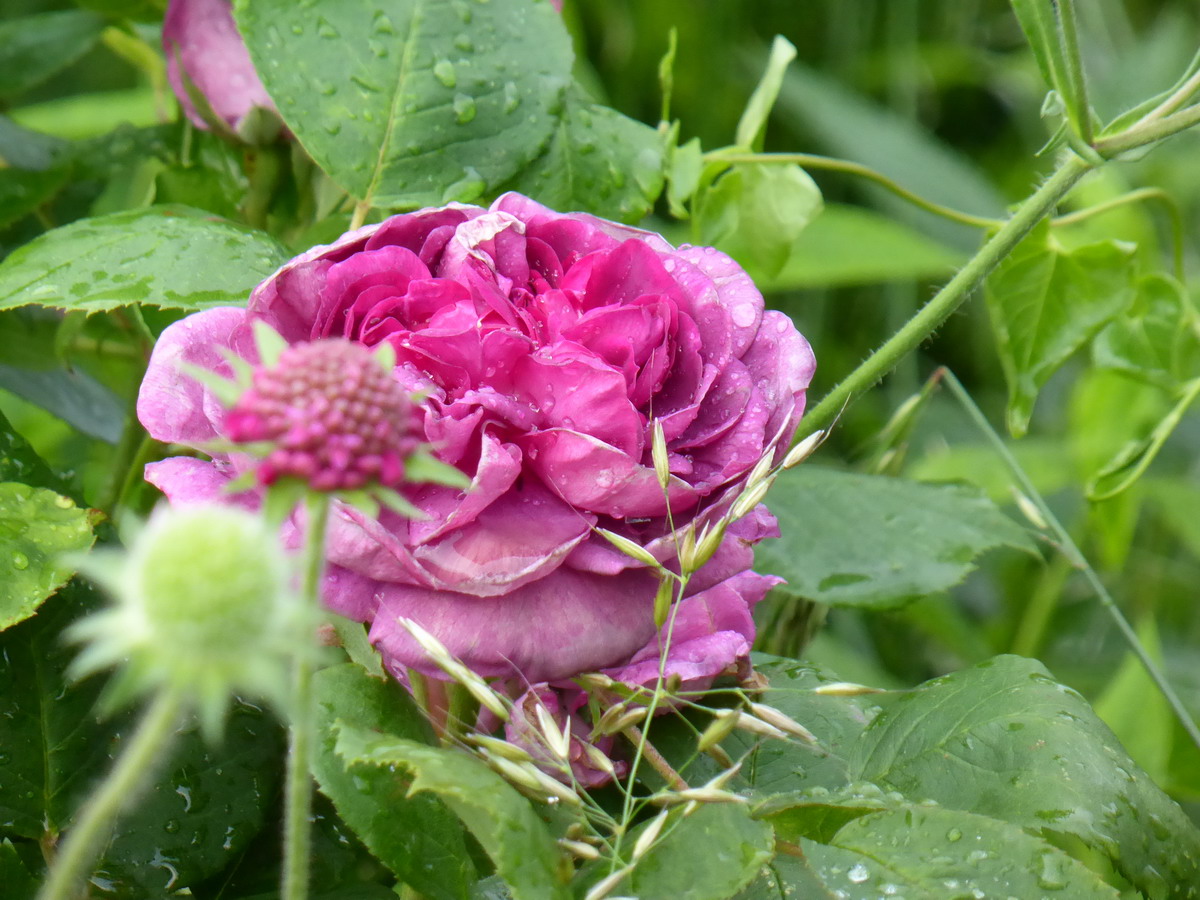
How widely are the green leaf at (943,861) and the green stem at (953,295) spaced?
149mm

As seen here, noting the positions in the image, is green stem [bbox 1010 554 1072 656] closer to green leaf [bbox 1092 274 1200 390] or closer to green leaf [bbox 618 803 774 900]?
green leaf [bbox 1092 274 1200 390]

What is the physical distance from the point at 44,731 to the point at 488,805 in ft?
0.60

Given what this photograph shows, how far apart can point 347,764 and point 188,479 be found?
0.31ft

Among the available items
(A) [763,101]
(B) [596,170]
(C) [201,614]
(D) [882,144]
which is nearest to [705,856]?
(C) [201,614]

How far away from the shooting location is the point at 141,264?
38cm

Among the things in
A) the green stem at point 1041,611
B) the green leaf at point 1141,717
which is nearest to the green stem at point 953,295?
the green leaf at point 1141,717

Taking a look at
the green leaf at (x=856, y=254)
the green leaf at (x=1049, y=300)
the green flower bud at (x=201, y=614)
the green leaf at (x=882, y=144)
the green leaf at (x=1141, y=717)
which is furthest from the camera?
the green leaf at (x=882, y=144)

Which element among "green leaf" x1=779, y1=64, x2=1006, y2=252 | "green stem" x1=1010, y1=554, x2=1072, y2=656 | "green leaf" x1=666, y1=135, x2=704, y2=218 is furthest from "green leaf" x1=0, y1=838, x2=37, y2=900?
"green leaf" x1=779, y1=64, x2=1006, y2=252

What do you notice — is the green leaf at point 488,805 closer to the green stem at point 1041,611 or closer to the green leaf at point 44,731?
the green leaf at point 44,731

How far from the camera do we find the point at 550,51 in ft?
1.43

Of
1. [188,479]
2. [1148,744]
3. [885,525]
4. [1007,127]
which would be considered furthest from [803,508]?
[1007,127]

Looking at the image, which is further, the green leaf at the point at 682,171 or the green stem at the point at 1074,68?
the green leaf at the point at 682,171

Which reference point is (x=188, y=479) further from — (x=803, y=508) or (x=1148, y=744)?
(x=1148, y=744)

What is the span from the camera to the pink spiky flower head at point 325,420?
0.19 meters
